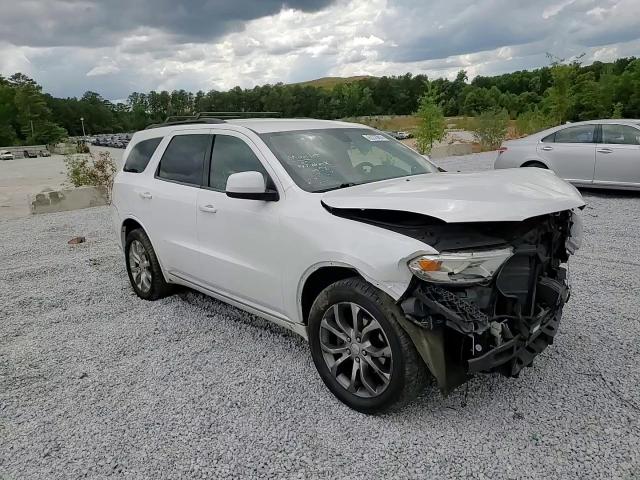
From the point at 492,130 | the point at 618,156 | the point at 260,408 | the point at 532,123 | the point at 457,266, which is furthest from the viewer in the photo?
the point at 532,123

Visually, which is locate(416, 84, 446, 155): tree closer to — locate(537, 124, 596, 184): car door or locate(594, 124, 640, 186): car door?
locate(537, 124, 596, 184): car door

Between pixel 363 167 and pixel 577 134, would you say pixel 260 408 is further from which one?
pixel 577 134

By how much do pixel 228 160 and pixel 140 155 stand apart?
1588 millimetres

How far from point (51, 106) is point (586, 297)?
146m

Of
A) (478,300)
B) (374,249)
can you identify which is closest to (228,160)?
(374,249)

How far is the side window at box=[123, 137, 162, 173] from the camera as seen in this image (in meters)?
4.82

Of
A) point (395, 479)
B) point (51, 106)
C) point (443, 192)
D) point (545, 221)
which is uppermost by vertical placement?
point (51, 106)

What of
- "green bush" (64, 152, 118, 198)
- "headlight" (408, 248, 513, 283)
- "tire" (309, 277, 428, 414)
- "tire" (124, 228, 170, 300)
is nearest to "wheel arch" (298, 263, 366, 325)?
"tire" (309, 277, 428, 414)

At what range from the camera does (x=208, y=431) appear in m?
2.87

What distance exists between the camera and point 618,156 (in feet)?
30.2

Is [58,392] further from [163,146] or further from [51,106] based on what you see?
[51,106]

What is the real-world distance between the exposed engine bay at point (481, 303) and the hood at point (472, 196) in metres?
0.10

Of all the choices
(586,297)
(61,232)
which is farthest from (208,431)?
(61,232)

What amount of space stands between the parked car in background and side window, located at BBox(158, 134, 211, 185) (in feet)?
26.1
